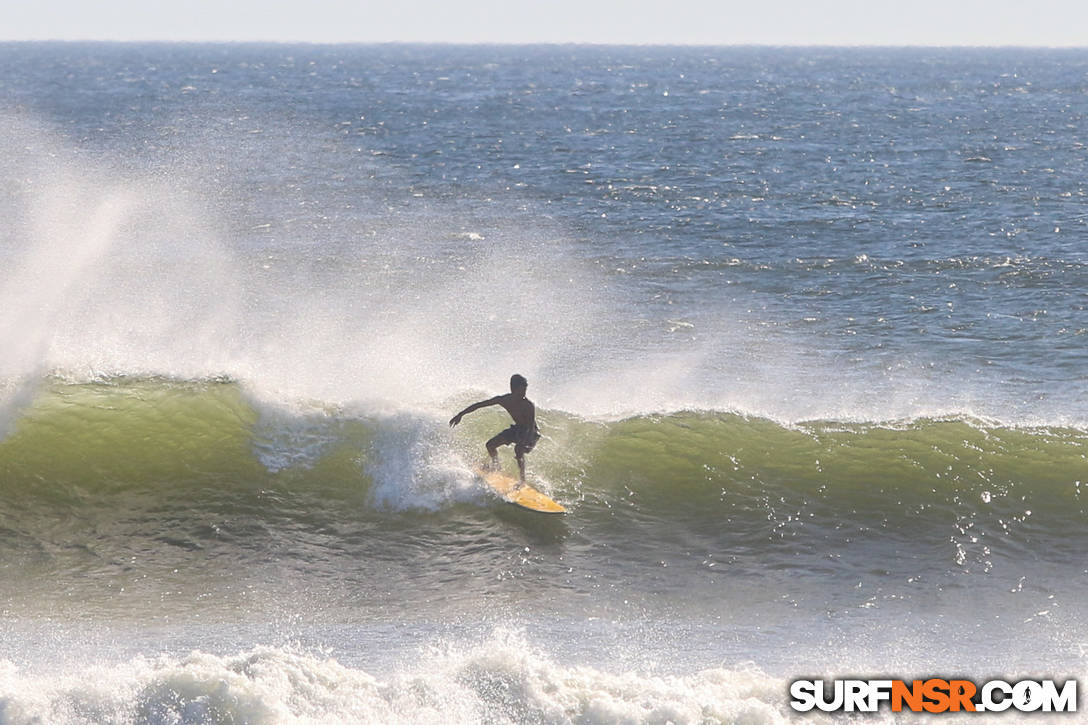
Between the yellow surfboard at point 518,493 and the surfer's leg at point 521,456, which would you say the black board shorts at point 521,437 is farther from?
the yellow surfboard at point 518,493

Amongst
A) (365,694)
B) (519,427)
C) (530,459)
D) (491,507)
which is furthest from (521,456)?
(365,694)

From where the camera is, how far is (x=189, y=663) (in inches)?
373

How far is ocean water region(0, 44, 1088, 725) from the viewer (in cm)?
1009

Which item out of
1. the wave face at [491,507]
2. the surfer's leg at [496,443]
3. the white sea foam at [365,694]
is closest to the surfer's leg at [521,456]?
the surfer's leg at [496,443]

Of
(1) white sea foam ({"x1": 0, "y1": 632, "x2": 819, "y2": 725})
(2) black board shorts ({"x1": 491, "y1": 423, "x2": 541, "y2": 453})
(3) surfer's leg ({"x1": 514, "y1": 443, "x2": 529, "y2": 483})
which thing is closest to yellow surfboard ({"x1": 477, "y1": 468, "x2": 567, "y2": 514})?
(3) surfer's leg ({"x1": 514, "y1": 443, "x2": 529, "y2": 483})

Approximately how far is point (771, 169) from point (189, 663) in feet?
139

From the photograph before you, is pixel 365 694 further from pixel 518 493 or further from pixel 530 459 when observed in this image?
pixel 530 459

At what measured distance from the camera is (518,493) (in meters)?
13.5

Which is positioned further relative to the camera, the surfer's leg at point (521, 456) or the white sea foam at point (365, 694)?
the surfer's leg at point (521, 456)

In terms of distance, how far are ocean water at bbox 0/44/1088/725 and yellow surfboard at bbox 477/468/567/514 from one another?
0.16m

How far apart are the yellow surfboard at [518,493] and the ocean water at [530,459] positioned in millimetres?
156

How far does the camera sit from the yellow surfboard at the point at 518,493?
1319 centimetres

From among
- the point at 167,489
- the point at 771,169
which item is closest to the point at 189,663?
the point at 167,489

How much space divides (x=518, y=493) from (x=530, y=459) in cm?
121
